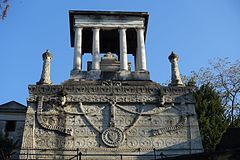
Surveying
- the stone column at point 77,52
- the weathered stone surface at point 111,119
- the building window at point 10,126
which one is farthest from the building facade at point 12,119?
the weathered stone surface at point 111,119

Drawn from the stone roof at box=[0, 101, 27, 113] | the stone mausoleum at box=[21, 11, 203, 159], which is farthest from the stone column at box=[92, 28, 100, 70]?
the stone roof at box=[0, 101, 27, 113]

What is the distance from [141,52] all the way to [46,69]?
6.33 meters

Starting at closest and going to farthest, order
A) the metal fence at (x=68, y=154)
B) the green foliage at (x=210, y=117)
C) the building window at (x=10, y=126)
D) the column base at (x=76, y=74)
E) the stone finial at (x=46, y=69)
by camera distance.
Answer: the metal fence at (x=68, y=154)
the stone finial at (x=46, y=69)
the column base at (x=76, y=74)
the green foliage at (x=210, y=117)
the building window at (x=10, y=126)

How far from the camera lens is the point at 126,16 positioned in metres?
25.2

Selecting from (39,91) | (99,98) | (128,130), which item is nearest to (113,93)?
(99,98)

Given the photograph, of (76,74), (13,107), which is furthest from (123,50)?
(13,107)

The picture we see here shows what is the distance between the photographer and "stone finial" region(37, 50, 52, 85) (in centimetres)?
2053

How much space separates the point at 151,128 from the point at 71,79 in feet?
19.5

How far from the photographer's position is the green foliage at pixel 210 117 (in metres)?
23.6

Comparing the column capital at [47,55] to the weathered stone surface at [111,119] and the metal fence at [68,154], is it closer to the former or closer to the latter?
the weathered stone surface at [111,119]

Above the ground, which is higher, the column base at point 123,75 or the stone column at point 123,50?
the stone column at point 123,50

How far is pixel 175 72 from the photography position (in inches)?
840

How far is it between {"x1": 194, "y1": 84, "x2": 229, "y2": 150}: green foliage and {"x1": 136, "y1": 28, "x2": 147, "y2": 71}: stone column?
5046mm

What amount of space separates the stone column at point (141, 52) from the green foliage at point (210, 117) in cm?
505
